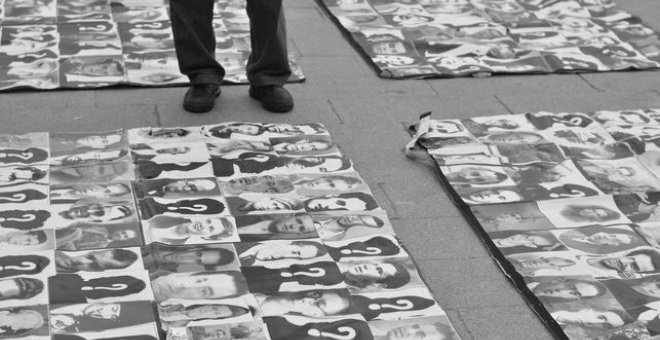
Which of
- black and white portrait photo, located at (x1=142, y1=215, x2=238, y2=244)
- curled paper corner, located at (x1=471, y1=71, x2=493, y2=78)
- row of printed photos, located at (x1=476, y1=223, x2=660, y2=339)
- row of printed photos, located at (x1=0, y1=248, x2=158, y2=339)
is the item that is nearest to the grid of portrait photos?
row of printed photos, located at (x1=476, y1=223, x2=660, y2=339)

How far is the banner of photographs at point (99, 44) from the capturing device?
4312 mm

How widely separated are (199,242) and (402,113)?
1321 millimetres

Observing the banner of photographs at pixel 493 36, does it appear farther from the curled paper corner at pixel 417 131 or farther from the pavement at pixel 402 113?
the curled paper corner at pixel 417 131

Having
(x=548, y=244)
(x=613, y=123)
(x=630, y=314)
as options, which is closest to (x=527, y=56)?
(x=613, y=123)

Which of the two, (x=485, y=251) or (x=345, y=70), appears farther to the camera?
(x=345, y=70)

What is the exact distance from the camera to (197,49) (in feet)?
13.1

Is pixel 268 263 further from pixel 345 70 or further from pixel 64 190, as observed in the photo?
pixel 345 70

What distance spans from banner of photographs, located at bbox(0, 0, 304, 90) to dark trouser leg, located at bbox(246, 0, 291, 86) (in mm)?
304

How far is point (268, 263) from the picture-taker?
9.82 ft

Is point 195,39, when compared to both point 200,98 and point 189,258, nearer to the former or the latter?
point 200,98

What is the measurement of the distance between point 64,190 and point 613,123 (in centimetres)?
203

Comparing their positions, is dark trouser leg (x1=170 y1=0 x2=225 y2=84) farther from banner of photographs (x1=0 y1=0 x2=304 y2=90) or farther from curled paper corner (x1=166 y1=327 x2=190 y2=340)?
curled paper corner (x1=166 y1=327 x2=190 y2=340)

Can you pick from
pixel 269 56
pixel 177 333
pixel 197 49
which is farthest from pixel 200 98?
pixel 177 333

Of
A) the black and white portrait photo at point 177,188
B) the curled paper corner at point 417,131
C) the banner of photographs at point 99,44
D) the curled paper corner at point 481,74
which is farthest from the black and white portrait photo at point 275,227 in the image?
the curled paper corner at point 481,74
